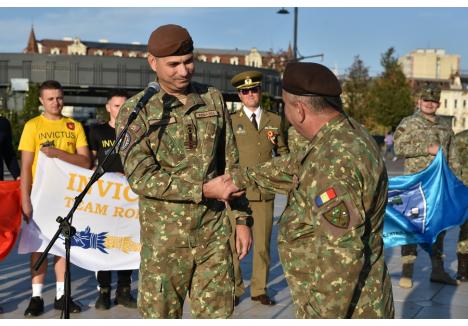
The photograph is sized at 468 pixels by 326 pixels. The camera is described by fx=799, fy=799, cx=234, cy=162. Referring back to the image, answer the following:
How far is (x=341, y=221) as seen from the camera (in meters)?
3.10

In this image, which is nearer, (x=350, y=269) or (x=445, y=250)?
(x=350, y=269)

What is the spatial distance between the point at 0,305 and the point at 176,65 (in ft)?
13.4

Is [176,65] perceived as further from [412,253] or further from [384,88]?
[384,88]

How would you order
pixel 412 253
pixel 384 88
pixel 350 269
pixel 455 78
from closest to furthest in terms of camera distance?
pixel 350 269 → pixel 412 253 → pixel 384 88 → pixel 455 78

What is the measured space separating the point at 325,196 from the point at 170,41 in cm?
170

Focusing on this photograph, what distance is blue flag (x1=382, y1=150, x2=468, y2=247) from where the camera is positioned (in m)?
8.49

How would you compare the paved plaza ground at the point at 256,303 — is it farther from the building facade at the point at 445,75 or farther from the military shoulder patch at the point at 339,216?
the building facade at the point at 445,75

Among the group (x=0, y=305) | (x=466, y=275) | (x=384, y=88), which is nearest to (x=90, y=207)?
(x=0, y=305)

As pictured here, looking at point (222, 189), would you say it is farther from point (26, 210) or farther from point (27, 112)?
point (27, 112)

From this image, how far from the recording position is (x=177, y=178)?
4.31 m

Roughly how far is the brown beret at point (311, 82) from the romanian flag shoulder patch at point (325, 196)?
0.45 meters
